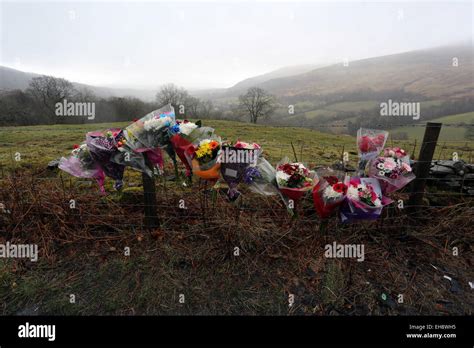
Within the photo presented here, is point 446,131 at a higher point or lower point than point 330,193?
higher

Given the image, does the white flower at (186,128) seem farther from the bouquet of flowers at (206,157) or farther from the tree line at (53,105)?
the tree line at (53,105)

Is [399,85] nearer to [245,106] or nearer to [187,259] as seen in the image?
[245,106]

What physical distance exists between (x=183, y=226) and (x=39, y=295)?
6.09 feet

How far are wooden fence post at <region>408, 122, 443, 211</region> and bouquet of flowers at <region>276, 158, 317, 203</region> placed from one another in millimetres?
1803

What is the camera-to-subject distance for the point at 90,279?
3117 millimetres

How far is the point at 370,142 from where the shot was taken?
277 cm

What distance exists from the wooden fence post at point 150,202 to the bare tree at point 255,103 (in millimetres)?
50167

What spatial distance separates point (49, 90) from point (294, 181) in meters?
42.5

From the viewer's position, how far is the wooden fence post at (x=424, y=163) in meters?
3.23

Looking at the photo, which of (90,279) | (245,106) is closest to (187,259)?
(90,279)

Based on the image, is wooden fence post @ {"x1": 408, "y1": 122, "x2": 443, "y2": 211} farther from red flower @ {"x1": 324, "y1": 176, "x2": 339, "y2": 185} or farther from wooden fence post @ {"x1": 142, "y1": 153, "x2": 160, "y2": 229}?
wooden fence post @ {"x1": 142, "y1": 153, "x2": 160, "y2": 229}

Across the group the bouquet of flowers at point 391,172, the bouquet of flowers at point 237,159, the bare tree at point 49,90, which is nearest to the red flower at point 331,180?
the bouquet of flowers at point 391,172

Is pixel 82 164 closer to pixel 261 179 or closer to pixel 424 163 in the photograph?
pixel 261 179

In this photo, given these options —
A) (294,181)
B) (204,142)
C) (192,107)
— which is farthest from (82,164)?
(192,107)
